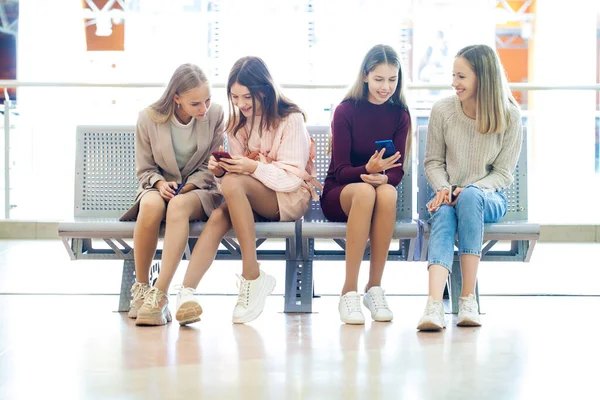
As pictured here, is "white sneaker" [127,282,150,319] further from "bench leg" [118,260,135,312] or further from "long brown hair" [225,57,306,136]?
"long brown hair" [225,57,306,136]

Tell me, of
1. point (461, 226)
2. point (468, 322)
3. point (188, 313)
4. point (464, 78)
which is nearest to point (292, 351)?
point (188, 313)

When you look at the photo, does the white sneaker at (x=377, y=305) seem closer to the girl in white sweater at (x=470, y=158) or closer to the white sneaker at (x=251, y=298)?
the girl in white sweater at (x=470, y=158)

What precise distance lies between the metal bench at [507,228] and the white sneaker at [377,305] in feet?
0.94

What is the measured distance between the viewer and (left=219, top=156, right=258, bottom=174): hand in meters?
2.92

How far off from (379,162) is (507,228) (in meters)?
0.52

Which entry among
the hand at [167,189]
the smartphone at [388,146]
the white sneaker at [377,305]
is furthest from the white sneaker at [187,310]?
the smartphone at [388,146]

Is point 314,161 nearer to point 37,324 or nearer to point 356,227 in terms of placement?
point 356,227

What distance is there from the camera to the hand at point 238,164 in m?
2.92

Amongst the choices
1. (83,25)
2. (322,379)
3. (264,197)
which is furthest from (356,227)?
(83,25)

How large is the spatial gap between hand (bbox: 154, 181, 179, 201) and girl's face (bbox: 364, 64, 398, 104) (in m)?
0.80

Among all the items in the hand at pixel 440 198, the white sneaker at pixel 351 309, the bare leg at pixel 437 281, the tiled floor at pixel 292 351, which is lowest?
the tiled floor at pixel 292 351

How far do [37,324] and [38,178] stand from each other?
278 centimetres

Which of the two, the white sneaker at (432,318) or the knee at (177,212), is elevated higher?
the knee at (177,212)

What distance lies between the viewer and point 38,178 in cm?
538
